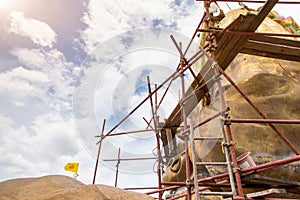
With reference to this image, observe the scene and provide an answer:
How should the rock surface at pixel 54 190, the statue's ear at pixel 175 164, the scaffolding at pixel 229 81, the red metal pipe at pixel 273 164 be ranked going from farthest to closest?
the statue's ear at pixel 175 164 < the scaffolding at pixel 229 81 < the red metal pipe at pixel 273 164 < the rock surface at pixel 54 190

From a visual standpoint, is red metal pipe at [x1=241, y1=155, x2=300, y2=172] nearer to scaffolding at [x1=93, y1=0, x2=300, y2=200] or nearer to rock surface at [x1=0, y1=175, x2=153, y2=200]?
scaffolding at [x1=93, y1=0, x2=300, y2=200]

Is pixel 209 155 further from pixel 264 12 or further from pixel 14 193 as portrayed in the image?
pixel 14 193

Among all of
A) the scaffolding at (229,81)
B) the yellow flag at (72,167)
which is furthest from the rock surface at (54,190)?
the yellow flag at (72,167)

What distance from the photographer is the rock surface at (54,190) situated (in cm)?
258

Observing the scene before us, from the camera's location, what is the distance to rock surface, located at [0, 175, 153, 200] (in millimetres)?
2580

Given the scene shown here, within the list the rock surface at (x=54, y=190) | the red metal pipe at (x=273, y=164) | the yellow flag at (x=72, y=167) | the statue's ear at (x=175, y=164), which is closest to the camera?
the rock surface at (x=54, y=190)

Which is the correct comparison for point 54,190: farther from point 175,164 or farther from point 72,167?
point 175,164

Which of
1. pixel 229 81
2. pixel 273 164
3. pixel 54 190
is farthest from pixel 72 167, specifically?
pixel 273 164

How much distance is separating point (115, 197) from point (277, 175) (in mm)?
4465

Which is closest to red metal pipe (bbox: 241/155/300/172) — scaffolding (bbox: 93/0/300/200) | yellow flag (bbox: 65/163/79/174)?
scaffolding (bbox: 93/0/300/200)

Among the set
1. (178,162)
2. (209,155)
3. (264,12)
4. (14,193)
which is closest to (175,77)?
(209,155)

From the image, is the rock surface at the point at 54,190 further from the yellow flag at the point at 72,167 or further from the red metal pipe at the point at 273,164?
the yellow flag at the point at 72,167

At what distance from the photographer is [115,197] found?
2.72m

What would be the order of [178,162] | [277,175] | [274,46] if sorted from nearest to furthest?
[277,175], [274,46], [178,162]
